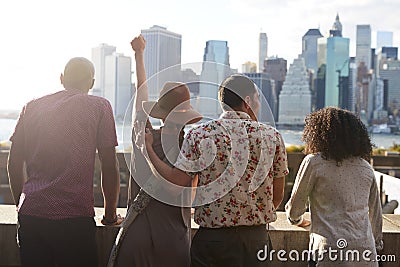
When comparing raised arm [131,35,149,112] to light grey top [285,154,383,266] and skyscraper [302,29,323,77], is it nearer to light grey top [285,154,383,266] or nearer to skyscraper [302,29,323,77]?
light grey top [285,154,383,266]

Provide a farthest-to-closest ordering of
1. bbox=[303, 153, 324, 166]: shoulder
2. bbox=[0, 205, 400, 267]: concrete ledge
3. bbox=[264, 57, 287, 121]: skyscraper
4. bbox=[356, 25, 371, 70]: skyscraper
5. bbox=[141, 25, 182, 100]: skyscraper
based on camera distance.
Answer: bbox=[356, 25, 371, 70]: skyscraper, bbox=[264, 57, 287, 121]: skyscraper, bbox=[0, 205, 400, 267]: concrete ledge, bbox=[141, 25, 182, 100]: skyscraper, bbox=[303, 153, 324, 166]: shoulder

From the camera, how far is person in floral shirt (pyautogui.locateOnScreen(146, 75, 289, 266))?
9.29 ft

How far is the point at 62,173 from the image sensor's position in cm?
286

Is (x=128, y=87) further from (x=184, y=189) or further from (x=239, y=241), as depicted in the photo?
(x=239, y=241)

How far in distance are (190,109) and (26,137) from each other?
2.75 feet

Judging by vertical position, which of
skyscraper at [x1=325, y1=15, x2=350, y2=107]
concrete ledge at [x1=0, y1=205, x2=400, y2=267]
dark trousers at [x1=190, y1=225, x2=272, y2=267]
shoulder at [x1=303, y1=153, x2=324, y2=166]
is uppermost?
skyscraper at [x1=325, y1=15, x2=350, y2=107]

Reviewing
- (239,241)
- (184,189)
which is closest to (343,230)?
(239,241)

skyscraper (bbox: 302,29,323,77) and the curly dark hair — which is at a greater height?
skyscraper (bbox: 302,29,323,77)

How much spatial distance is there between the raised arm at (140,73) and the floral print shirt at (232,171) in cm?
36

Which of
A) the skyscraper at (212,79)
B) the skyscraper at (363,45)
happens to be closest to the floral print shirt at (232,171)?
the skyscraper at (212,79)

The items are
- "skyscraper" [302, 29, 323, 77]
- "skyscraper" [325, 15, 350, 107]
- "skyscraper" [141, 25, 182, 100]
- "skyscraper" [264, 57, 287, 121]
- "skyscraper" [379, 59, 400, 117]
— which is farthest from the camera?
"skyscraper" [379, 59, 400, 117]

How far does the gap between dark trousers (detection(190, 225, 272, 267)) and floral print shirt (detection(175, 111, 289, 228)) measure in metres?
0.04

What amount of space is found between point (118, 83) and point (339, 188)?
161 centimetres

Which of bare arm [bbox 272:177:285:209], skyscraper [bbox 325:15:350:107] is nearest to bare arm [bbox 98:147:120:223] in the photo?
bare arm [bbox 272:177:285:209]
